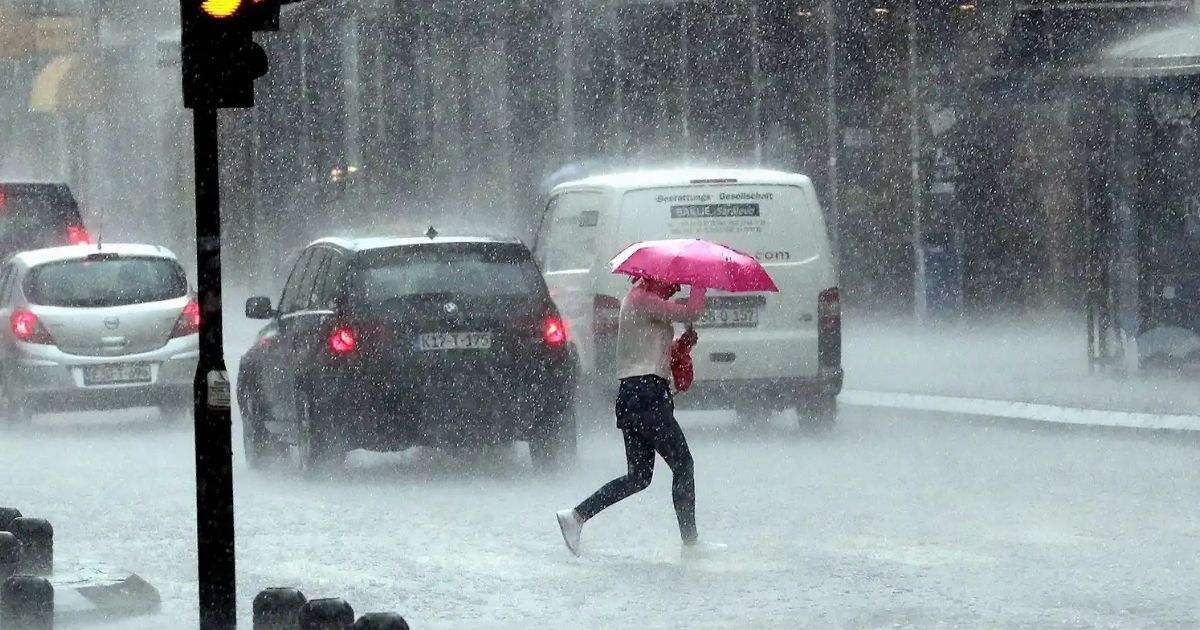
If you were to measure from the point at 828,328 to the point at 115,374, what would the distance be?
5.58 m

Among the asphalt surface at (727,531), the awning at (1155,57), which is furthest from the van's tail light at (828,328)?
the awning at (1155,57)

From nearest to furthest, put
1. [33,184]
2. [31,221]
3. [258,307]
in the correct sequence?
[258,307]
[31,221]
[33,184]

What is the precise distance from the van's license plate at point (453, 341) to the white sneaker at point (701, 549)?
3.49 m

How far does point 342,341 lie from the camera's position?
45.3 ft

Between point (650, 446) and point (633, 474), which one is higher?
point (650, 446)

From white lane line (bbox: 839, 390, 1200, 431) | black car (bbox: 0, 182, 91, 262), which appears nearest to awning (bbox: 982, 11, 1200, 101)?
white lane line (bbox: 839, 390, 1200, 431)

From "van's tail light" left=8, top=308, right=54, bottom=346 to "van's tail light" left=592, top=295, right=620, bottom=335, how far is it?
15.3 feet

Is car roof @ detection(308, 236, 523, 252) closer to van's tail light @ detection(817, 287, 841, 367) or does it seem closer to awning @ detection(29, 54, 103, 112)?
van's tail light @ detection(817, 287, 841, 367)

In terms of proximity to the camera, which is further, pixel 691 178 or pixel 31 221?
pixel 31 221

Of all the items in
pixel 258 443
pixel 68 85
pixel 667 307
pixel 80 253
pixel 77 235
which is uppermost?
pixel 68 85

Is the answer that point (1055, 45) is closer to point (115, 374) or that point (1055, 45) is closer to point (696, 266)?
point (115, 374)

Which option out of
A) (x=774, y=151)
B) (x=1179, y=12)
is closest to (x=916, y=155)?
(x=774, y=151)

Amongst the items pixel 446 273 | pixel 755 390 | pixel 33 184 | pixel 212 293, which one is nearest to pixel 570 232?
pixel 755 390

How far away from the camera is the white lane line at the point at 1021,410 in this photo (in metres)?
15.5
